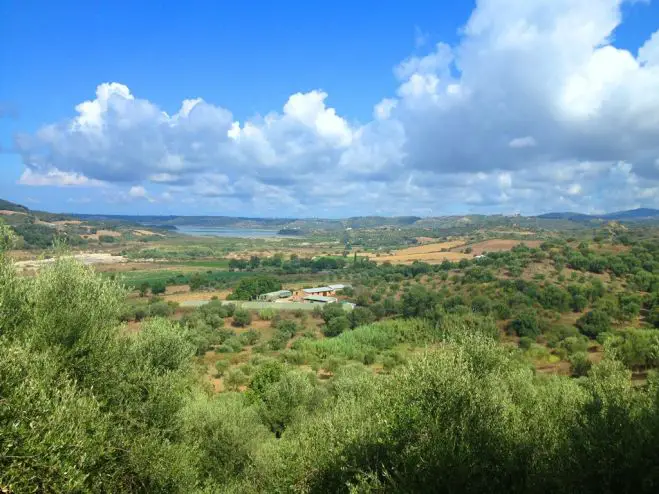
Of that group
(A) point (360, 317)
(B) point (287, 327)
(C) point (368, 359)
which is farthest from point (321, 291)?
(C) point (368, 359)

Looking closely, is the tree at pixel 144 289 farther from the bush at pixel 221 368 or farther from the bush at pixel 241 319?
the bush at pixel 221 368

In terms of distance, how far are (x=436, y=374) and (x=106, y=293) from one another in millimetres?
11193

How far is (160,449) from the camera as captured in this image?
1301 centimetres

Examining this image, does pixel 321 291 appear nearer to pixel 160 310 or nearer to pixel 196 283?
pixel 196 283

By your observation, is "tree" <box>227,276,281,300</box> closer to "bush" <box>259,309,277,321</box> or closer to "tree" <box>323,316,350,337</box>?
"bush" <box>259,309,277,321</box>

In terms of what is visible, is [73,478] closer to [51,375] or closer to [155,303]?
[51,375]

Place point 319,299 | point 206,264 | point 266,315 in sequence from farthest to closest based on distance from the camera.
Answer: point 206,264 → point 319,299 → point 266,315

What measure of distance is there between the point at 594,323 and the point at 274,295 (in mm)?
63986

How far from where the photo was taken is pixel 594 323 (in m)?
60.9

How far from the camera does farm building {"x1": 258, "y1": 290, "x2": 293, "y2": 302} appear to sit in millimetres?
97188

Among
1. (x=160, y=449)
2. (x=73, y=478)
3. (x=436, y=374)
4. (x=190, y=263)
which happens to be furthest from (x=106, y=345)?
(x=190, y=263)

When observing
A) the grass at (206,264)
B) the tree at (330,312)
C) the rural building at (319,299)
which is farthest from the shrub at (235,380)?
the grass at (206,264)

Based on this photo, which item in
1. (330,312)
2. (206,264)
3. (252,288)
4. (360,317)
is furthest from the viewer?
(206,264)

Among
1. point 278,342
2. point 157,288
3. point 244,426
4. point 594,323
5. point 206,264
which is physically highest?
point 244,426
